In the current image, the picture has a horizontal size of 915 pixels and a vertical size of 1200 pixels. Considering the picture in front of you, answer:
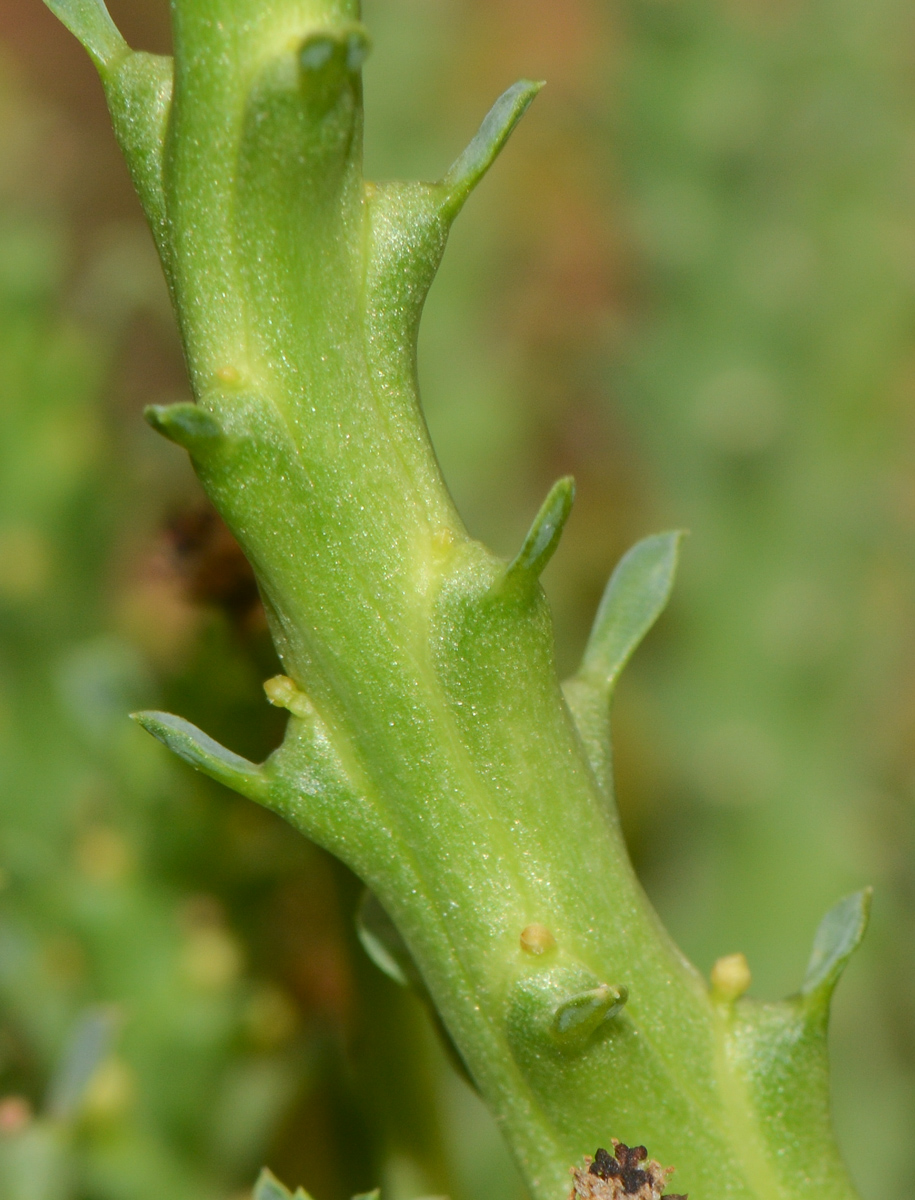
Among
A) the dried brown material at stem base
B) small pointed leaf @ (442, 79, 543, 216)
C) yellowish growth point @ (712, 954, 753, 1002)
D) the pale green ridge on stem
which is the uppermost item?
small pointed leaf @ (442, 79, 543, 216)

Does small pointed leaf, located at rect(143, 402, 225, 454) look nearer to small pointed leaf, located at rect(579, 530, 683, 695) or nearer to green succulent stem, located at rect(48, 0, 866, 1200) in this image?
green succulent stem, located at rect(48, 0, 866, 1200)

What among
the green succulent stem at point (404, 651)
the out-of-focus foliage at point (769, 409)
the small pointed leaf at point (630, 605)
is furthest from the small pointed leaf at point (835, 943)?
the out-of-focus foliage at point (769, 409)

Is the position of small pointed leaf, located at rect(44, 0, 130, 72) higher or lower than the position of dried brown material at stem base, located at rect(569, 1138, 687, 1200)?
higher

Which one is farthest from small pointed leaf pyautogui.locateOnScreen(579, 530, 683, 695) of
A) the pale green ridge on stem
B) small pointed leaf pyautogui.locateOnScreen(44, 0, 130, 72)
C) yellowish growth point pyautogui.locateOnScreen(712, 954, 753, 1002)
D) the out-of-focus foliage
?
the out-of-focus foliage

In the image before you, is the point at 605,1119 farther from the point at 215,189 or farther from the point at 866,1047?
the point at 866,1047

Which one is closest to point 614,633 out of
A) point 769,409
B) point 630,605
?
point 630,605

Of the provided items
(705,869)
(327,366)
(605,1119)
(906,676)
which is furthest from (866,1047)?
(327,366)

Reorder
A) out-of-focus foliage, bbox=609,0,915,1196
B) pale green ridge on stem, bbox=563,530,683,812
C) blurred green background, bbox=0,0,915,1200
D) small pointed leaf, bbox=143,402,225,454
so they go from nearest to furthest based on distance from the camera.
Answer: small pointed leaf, bbox=143,402,225,454 < pale green ridge on stem, bbox=563,530,683,812 < blurred green background, bbox=0,0,915,1200 < out-of-focus foliage, bbox=609,0,915,1196

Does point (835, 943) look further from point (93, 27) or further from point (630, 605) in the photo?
point (93, 27)
